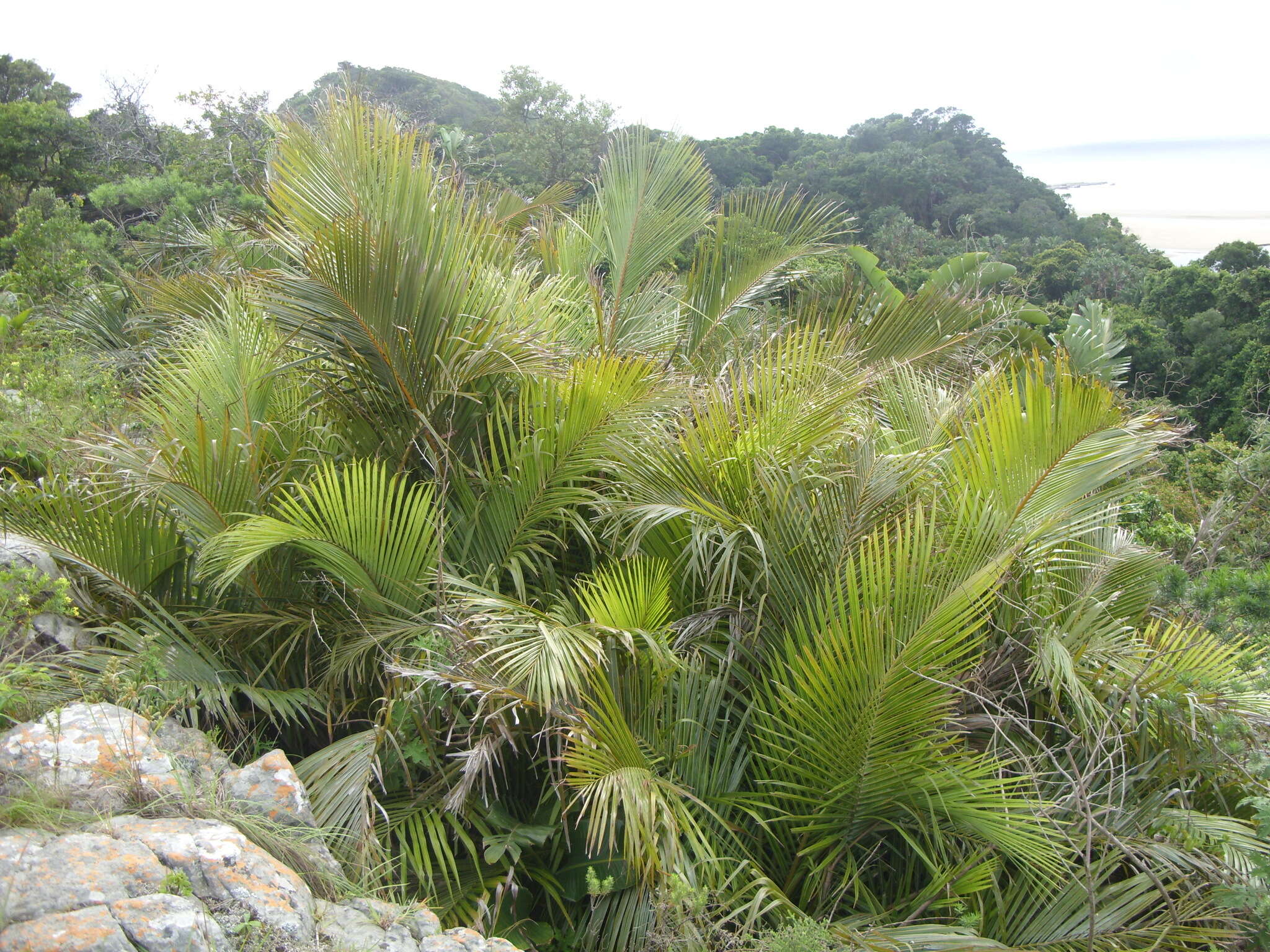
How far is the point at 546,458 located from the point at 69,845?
6.44 feet

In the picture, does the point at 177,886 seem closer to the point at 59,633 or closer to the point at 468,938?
the point at 468,938

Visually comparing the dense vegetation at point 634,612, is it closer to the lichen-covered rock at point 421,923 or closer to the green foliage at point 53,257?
the lichen-covered rock at point 421,923

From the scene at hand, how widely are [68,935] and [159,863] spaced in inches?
10.6

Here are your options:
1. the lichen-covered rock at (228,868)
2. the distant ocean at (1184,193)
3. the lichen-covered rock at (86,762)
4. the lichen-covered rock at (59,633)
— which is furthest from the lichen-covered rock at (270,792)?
the distant ocean at (1184,193)

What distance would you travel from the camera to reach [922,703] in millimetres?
2537

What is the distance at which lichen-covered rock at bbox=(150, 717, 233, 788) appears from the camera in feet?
7.88

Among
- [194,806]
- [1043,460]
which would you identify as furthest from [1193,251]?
[194,806]

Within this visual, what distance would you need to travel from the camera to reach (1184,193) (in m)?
62.4

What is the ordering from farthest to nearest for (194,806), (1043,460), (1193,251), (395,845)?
1. (1193,251)
2. (1043,460)
3. (395,845)
4. (194,806)

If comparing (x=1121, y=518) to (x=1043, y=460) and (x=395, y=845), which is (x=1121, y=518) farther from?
(x=395, y=845)

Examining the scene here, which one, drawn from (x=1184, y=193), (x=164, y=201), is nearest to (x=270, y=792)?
(x=164, y=201)

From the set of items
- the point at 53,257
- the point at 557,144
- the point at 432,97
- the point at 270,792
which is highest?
the point at 432,97

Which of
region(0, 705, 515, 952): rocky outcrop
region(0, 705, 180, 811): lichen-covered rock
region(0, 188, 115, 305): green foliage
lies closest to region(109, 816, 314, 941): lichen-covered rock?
region(0, 705, 515, 952): rocky outcrop

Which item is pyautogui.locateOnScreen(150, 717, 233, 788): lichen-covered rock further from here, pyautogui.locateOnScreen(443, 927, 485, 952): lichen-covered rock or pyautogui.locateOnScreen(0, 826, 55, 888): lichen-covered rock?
pyautogui.locateOnScreen(443, 927, 485, 952): lichen-covered rock
